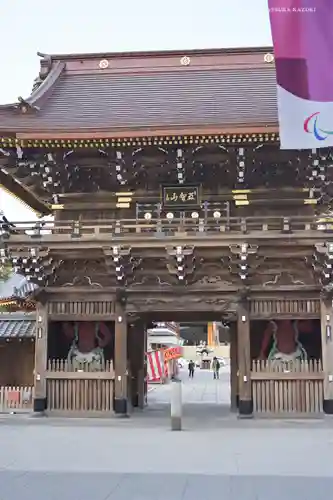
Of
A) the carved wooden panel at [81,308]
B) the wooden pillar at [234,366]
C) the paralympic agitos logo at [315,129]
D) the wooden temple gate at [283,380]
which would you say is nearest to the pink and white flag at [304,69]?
the paralympic agitos logo at [315,129]

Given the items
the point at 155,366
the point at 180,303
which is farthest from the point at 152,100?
the point at 155,366

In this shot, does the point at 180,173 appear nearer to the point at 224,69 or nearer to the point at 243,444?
the point at 224,69

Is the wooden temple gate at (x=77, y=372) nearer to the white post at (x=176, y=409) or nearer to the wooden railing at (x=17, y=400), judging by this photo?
the wooden railing at (x=17, y=400)

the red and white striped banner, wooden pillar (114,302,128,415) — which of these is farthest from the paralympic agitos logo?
the red and white striped banner

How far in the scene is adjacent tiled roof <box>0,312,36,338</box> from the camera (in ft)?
59.6

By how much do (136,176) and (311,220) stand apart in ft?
16.1

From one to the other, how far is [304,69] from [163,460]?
23.0 ft

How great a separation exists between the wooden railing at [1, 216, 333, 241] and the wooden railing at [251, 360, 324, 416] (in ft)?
12.1

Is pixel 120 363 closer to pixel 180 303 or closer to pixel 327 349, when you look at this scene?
pixel 180 303

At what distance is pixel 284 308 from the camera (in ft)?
52.0

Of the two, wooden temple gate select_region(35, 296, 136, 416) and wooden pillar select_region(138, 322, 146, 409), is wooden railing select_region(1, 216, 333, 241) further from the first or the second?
wooden pillar select_region(138, 322, 146, 409)

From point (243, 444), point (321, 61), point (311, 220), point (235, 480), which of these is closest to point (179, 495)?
point (235, 480)

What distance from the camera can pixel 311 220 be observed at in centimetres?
1562

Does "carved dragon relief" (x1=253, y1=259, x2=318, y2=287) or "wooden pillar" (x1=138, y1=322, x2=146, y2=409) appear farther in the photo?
"wooden pillar" (x1=138, y1=322, x2=146, y2=409)
